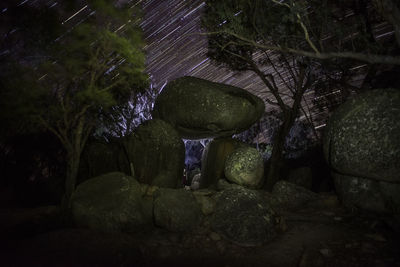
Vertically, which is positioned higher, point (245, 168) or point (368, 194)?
point (245, 168)

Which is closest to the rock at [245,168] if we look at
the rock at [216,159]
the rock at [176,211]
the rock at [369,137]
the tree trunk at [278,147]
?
the tree trunk at [278,147]

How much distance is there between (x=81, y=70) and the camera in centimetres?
677

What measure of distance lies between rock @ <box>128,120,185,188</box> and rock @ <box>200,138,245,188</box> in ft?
7.12

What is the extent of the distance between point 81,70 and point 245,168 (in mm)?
6833

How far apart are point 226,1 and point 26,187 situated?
922 centimetres

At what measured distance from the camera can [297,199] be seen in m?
8.79

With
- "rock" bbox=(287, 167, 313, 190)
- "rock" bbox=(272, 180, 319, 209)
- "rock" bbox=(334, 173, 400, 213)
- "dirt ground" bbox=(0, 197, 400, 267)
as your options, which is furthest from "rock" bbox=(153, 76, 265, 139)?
"dirt ground" bbox=(0, 197, 400, 267)

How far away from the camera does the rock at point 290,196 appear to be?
867 cm

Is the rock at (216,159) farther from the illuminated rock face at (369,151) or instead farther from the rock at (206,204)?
the illuminated rock face at (369,151)

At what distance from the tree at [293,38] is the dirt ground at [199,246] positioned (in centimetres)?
412

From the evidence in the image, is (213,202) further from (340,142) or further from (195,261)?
(340,142)

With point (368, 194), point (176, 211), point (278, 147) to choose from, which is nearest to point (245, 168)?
point (278, 147)

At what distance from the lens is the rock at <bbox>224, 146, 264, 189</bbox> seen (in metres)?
10.4

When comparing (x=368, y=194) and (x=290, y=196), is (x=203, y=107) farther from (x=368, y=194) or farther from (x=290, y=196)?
(x=368, y=194)
